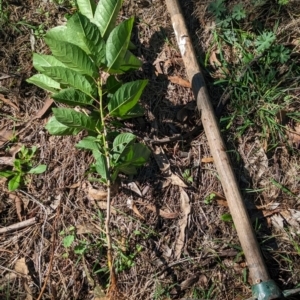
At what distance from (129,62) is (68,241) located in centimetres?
105

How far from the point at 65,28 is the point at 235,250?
155 centimetres

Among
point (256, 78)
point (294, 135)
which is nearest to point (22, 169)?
point (256, 78)

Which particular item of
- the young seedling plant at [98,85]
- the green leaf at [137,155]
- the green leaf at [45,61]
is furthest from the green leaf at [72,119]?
the green leaf at [45,61]

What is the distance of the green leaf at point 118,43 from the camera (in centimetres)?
228

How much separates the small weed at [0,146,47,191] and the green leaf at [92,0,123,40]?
0.81 meters

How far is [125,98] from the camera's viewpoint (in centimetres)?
230

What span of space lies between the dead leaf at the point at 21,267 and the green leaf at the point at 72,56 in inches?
42.7

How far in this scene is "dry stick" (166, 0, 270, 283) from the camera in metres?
2.28

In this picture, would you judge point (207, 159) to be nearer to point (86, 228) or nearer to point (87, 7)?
point (86, 228)

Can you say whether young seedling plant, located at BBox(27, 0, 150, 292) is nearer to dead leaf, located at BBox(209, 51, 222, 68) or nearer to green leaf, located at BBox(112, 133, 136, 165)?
green leaf, located at BBox(112, 133, 136, 165)

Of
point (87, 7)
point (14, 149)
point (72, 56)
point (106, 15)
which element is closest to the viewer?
point (72, 56)

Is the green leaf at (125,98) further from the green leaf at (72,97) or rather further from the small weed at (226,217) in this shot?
the small weed at (226,217)

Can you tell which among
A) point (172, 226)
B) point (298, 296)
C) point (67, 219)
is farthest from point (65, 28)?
point (298, 296)

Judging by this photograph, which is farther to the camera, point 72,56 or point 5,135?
point 5,135
